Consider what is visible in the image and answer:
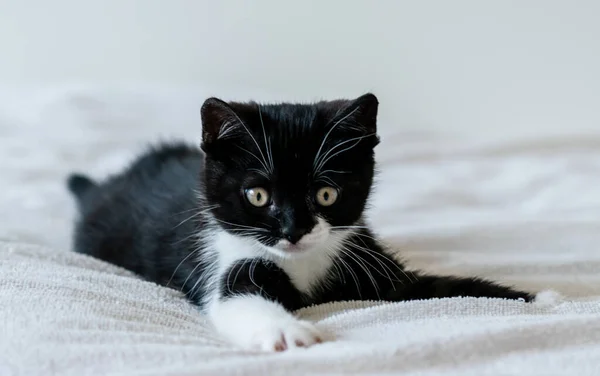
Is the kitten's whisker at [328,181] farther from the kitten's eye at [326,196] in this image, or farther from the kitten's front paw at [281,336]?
the kitten's front paw at [281,336]

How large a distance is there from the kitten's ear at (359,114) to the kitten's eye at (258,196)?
0.59 ft

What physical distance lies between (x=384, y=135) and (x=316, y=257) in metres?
1.16

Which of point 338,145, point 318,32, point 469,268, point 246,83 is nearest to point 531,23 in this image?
point 318,32

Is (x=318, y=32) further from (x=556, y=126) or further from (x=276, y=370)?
(x=276, y=370)

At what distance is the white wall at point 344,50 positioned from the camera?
8.91ft

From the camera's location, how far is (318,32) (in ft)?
9.04

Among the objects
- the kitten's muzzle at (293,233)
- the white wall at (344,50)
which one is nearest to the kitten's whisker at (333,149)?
the kitten's muzzle at (293,233)

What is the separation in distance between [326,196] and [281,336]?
12.1 inches

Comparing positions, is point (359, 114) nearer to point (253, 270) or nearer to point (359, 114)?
point (359, 114)

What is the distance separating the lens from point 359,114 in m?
1.26

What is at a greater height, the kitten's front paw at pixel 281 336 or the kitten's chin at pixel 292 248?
the kitten's chin at pixel 292 248

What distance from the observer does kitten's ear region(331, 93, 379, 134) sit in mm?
1243

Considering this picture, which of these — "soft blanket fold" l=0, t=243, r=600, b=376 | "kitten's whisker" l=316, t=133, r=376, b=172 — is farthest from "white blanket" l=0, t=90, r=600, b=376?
"kitten's whisker" l=316, t=133, r=376, b=172

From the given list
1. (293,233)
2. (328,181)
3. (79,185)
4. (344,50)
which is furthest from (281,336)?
(344,50)
